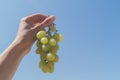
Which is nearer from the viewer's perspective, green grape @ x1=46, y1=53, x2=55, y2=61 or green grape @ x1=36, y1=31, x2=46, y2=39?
green grape @ x1=46, y1=53, x2=55, y2=61

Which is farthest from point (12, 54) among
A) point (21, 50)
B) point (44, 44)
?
point (44, 44)

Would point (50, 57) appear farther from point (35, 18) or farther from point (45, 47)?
point (35, 18)

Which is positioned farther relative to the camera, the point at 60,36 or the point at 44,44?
the point at 60,36

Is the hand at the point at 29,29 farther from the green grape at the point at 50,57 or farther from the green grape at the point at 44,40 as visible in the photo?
the green grape at the point at 50,57

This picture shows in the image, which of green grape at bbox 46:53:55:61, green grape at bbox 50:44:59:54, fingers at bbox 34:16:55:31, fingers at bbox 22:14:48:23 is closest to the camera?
green grape at bbox 46:53:55:61

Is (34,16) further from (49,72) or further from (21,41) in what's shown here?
(49,72)

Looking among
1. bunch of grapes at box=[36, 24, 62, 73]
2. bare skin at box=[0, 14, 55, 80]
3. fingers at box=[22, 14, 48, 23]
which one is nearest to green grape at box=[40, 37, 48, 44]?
bunch of grapes at box=[36, 24, 62, 73]

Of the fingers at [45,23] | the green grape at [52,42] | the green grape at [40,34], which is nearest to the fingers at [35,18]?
the fingers at [45,23]

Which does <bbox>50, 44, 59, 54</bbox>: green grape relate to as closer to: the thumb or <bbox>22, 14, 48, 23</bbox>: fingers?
the thumb

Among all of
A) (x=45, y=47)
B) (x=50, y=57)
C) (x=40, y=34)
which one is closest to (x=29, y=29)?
(x=40, y=34)
